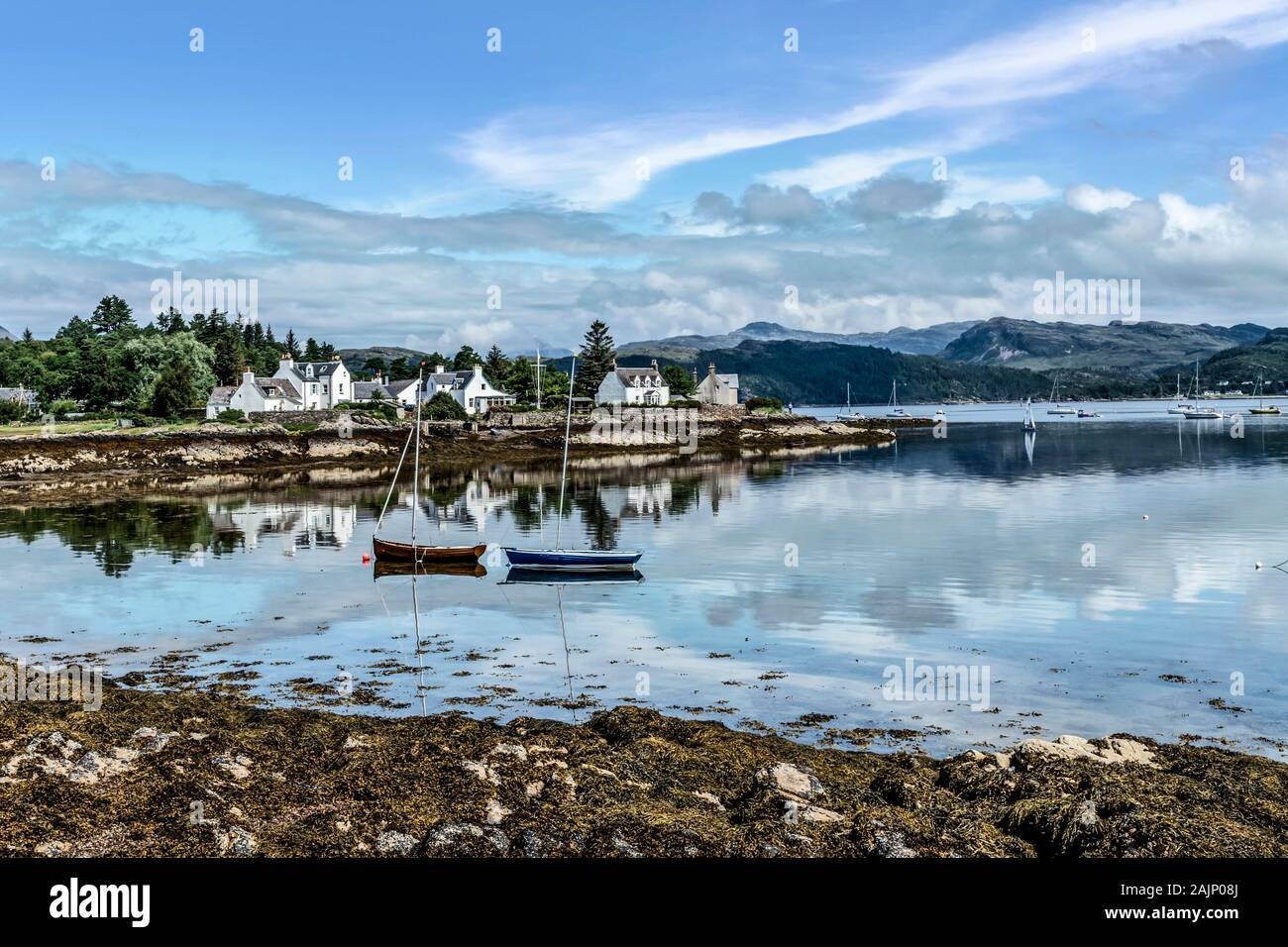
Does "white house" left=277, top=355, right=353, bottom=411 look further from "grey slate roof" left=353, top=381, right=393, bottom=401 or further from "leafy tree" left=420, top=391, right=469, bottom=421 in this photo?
"leafy tree" left=420, top=391, right=469, bottom=421

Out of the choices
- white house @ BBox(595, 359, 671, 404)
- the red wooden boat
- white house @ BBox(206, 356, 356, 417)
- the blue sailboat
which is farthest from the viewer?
white house @ BBox(595, 359, 671, 404)

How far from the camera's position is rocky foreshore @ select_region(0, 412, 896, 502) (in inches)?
3093

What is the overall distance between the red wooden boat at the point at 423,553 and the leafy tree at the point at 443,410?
89400 mm

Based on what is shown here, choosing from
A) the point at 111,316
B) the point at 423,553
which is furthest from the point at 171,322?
the point at 423,553

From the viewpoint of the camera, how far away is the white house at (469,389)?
484 feet

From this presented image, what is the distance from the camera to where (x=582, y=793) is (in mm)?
14586

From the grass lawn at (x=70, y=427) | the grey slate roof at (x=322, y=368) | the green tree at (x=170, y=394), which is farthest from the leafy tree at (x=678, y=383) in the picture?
the grass lawn at (x=70, y=427)

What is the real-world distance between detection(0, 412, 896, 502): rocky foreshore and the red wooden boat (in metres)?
37.4

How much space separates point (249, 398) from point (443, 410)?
24.1m

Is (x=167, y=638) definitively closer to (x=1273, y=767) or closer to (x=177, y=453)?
(x=1273, y=767)

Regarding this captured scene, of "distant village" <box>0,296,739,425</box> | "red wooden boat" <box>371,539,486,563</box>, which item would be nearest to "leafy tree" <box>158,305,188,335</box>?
"distant village" <box>0,296,739,425</box>

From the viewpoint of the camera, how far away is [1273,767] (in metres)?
16.6

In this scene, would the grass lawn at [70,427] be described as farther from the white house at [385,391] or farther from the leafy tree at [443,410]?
the white house at [385,391]
